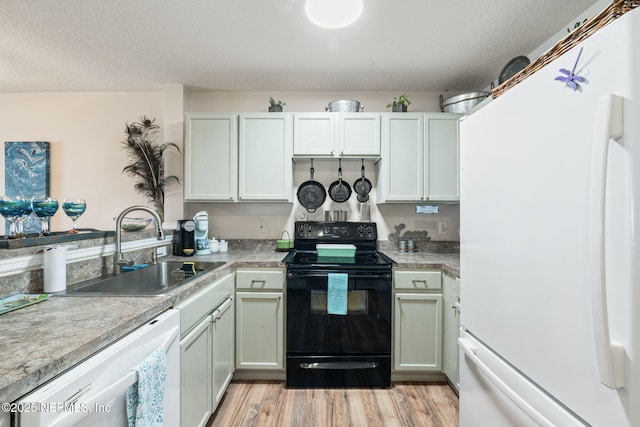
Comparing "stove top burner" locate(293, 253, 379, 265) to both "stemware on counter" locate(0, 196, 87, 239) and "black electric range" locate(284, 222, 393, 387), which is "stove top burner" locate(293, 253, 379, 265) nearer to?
"black electric range" locate(284, 222, 393, 387)

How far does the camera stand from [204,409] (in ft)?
4.80

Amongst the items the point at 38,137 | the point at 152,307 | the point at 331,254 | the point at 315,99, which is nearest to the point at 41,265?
the point at 152,307

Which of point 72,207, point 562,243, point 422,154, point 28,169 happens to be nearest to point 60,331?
point 72,207

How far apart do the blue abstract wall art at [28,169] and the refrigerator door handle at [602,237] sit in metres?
4.12

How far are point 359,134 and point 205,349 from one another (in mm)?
1943

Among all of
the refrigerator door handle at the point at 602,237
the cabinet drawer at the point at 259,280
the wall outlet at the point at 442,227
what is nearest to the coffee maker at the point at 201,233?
the cabinet drawer at the point at 259,280

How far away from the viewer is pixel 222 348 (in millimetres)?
1748

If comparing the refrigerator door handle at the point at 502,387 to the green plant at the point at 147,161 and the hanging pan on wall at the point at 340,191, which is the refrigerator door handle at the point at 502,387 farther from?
the green plant at the point at 147,161

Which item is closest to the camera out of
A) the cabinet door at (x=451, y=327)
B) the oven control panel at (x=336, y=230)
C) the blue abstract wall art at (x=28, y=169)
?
the cabinet door at (x=451, y=327)

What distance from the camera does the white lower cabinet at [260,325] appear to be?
6.58ft

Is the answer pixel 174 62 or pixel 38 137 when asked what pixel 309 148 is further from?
pixel 38 137

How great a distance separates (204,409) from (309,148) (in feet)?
6.35

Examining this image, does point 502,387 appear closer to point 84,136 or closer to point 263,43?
point 263,43

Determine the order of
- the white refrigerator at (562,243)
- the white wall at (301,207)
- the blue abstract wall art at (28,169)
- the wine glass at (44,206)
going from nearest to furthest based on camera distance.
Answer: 1. the white refrigerator at (562,243)
2. the wine glass at (44,206)
3. the white wall at (301,207)
4. the blue abstract wall art at (28,169)
